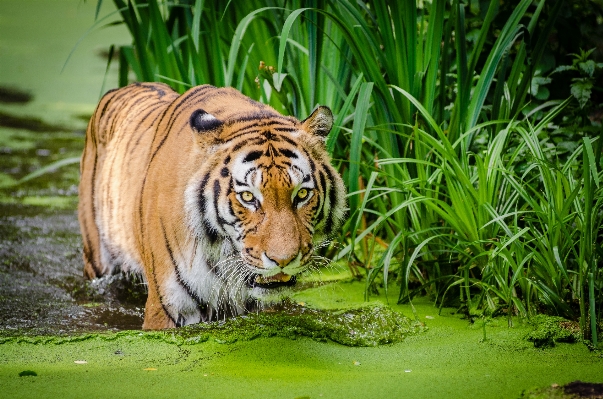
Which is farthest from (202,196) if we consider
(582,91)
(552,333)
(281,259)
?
(582,91)

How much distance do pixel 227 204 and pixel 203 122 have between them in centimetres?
32

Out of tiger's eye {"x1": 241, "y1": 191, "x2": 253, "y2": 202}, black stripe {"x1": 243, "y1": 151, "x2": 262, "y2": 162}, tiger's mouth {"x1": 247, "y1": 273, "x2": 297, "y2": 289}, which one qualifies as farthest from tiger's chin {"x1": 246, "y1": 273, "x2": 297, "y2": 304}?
black stripe {"x1": 243, "y1": 151, "x2": 262, "y2": 162}

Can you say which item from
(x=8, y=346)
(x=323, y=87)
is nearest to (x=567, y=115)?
(x=323, y=87)

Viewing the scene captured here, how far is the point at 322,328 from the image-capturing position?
2.80 metres

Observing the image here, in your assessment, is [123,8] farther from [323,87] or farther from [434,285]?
[434,285]

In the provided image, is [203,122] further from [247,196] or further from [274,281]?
[274,281]

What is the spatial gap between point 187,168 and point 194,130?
16cm

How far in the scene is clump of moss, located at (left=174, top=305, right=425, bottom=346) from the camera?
2719 mm

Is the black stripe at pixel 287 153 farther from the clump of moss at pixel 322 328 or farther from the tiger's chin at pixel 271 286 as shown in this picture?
the clump of moss at pixel 322 328

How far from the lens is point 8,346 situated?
257 centimetres

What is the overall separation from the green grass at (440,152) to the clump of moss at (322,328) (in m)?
0.17

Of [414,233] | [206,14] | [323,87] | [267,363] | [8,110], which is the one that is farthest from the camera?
[8,110]

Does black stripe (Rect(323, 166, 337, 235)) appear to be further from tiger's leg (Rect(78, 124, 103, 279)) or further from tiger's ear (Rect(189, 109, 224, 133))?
tiger's leg (Rect(78, 124, 103, 279))

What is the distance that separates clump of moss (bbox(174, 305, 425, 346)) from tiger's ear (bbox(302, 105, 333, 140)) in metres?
0.71
